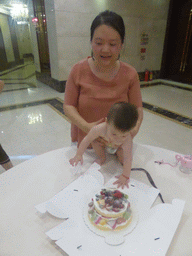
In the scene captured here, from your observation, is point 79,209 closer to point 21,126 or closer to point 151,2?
point 21,126

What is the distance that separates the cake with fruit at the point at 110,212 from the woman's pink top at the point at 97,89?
1.63 ft

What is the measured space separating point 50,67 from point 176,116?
319 cm

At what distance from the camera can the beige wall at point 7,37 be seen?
4984mm

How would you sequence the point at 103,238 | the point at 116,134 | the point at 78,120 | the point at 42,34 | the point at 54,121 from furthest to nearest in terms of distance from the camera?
1. the point at 42,34
2. the point at 54,121
3. the point at 78,120
4. the point at 116,134
5. the point at 103,238

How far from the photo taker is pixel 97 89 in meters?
1.04

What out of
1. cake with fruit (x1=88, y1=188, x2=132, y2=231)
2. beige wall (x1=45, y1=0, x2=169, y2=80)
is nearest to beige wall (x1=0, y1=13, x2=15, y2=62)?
beige wall (x1=45, y1=0, x2=169, y2=80)

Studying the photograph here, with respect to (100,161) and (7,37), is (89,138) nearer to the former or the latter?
(100,161)

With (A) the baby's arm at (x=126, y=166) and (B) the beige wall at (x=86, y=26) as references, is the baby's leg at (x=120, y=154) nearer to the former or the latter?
(A) the baby's arm at (x=126, y=166)

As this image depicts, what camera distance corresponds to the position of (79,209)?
736 mm

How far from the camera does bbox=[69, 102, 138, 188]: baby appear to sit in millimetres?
730

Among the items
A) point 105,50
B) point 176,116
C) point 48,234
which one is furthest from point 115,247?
point 176,116

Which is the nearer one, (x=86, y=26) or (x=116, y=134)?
(x=116, y=134)

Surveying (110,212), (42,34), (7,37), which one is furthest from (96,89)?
(7,37)

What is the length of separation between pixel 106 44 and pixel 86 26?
13.0ft
